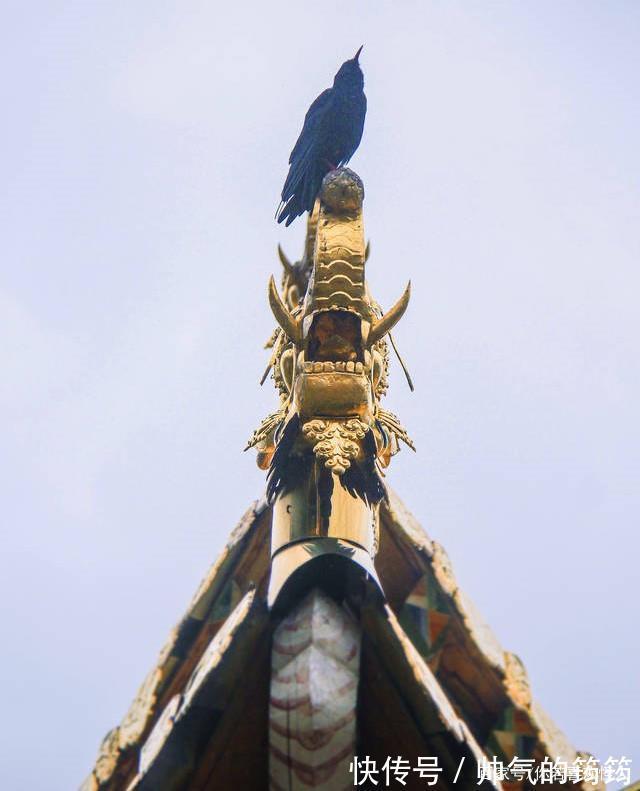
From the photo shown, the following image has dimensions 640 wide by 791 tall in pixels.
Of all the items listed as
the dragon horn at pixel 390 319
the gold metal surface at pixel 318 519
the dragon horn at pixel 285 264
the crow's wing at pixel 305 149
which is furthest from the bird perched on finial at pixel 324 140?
the gold metal surface at pixel 318 519

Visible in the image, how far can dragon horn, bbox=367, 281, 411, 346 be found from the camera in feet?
13.0

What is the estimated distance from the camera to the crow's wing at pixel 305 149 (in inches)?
257

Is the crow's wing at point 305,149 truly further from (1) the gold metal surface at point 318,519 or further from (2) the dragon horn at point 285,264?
(1) the gold metal surface at point 318,519

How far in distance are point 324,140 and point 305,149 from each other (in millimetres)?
335

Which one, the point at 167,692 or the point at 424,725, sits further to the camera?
the point at 167,692

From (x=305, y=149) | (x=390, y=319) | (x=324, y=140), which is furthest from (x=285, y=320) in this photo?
(x=324, y=140)

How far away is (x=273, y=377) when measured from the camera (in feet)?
15.0

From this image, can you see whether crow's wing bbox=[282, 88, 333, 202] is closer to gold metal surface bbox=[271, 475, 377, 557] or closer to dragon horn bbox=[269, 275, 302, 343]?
dragon horn bbox=[269, 275, 302, 343]

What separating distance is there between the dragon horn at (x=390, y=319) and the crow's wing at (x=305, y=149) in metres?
2.58

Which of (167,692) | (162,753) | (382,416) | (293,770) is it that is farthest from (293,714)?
(382,416)

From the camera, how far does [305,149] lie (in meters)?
6.91

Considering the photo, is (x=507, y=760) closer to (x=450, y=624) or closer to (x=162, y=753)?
(x=450, y=624)

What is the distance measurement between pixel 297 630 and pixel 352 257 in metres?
1.37

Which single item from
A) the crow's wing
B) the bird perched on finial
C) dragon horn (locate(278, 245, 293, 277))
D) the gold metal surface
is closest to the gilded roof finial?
the gold metal surface
